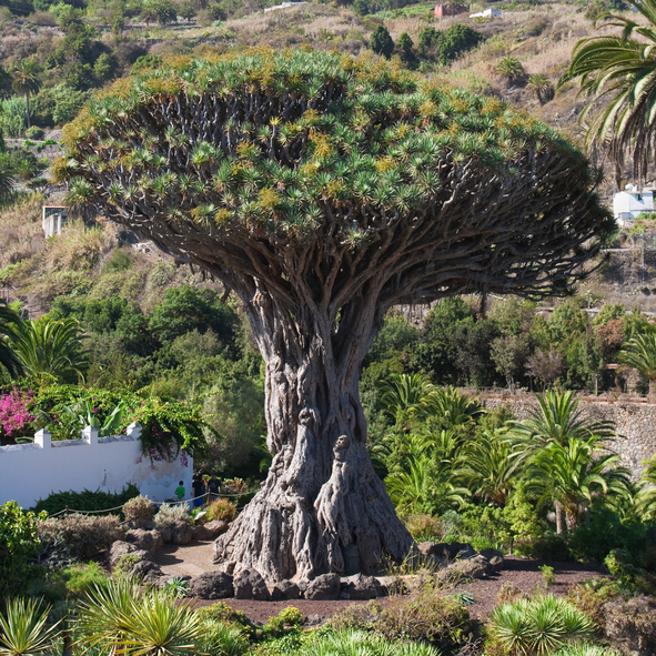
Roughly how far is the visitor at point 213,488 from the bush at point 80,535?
5.60m

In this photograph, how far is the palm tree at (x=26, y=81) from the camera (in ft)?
255

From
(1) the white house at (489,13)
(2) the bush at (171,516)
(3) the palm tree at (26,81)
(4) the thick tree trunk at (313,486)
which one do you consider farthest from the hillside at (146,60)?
(4) the thick tree trunk at (313,486)

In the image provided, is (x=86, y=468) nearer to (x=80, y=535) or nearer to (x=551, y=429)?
(x=80, y=535)

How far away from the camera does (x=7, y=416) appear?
23.6 meters

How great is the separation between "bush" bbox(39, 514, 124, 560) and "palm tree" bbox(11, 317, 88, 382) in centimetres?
1442

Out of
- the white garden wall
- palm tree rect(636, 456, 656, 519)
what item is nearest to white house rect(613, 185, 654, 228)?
palm tree rect(636, 456, 656, 519)

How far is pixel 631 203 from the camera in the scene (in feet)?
162

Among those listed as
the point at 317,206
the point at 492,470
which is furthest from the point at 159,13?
the point at 317,206

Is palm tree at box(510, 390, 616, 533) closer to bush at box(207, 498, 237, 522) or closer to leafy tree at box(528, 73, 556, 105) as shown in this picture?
bush at box(207, 498, 237, 522)

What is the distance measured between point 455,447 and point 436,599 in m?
16.2

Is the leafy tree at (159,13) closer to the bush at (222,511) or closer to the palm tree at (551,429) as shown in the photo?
the palm tree at (551,429)

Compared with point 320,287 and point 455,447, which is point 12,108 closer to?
point 455,447

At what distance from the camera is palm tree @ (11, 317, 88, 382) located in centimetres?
3228

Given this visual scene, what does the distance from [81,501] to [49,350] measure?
12.5m
